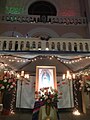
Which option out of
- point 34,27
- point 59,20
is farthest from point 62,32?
point 34,27

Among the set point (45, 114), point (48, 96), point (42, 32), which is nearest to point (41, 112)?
point (45, 114)

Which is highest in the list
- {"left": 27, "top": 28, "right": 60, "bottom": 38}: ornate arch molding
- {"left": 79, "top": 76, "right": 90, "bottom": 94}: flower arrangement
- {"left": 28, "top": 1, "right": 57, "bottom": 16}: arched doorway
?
{"left": 28, "top": 1, "right": 57, "bottom": 16}: arched doorway

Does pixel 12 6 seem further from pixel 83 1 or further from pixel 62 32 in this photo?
pixel 83 1

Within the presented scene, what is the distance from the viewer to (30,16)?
9.24m

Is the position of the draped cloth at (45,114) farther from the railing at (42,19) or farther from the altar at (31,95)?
the railing at (42,19)

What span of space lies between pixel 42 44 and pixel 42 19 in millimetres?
2927

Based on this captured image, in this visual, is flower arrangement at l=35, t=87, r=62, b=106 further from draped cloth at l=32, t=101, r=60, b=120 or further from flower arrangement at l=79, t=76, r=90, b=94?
flower arrangement at l=79, t=76, r=90, b=94

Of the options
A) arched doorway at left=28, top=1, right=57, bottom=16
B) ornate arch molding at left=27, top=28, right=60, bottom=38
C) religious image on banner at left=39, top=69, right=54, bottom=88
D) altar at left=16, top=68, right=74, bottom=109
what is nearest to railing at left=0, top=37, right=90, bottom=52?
religious image on banner at left=39, top=69, right=54, bottom=88

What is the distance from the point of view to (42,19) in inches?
369

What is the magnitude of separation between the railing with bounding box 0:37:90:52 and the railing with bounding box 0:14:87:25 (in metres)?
2.51

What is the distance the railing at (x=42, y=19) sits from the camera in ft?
30.1

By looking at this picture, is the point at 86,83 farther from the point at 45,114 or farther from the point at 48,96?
the point at 45,114

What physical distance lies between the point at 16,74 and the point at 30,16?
12.6 ft

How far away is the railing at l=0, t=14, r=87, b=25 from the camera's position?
9172 millimetres
